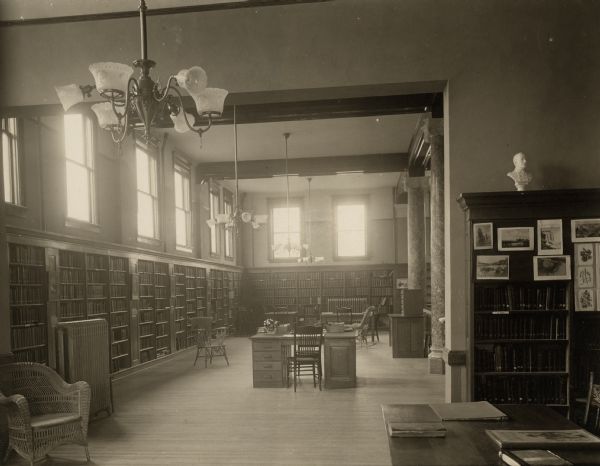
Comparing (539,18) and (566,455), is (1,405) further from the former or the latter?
(539,18)

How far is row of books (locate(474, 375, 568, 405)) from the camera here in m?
4.70

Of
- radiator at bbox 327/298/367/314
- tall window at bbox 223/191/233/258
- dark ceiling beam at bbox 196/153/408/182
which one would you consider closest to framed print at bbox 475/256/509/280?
dark ceiling beam at bbox 196/153/408/182

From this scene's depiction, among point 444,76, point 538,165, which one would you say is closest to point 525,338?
point 538,165

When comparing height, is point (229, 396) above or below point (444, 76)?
below

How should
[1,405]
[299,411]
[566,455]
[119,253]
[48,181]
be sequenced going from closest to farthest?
[566,455]
[1,405]
[299,411]
[48,181]
[119,253]

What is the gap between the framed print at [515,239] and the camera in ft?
15.3

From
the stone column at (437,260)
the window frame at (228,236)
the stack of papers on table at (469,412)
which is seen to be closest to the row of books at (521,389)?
the stack of papers on table at (469,412)

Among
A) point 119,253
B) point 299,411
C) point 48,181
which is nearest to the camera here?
point 299,411

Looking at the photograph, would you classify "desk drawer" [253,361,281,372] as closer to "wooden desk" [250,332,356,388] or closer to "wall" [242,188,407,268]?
"wooden desk" [250,332,356,388]

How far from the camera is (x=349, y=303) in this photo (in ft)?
58.1

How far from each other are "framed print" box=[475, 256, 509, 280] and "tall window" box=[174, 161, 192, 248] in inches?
359

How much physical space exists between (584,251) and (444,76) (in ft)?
6.41

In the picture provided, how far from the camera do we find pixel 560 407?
4.64m

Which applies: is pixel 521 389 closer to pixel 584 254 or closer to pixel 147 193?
pixel 584 254
